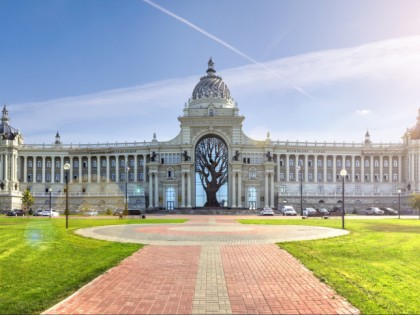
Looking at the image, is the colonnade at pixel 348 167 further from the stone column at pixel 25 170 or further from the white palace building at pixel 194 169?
the stone column at pixel 25 170

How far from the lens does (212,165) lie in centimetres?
9975

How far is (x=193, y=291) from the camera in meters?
12.2

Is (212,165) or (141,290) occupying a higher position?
(212,165)

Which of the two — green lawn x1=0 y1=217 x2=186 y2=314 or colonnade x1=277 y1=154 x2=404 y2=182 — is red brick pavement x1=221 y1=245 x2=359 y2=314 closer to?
green lawn x1=0 y1=217 x2=186 y2=314

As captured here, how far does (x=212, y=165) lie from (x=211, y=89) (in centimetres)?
2302

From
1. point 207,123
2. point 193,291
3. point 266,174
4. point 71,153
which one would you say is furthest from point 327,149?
point 193,291

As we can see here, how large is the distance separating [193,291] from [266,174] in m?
88.4

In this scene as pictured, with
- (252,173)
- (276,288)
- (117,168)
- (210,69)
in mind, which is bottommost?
(276,288)

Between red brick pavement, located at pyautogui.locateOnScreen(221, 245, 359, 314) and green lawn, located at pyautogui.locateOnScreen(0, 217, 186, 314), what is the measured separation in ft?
16.6

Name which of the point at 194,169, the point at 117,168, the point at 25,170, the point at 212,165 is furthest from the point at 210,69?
the point at 25,170

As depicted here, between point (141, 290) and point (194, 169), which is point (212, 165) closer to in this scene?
point (194, 169)

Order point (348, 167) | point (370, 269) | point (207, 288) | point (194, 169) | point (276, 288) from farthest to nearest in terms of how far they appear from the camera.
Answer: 1. point (348, 167)
2. point (194, 169)
3. point (370, 269)
4. point (276, 288)
5. point (207, 288)

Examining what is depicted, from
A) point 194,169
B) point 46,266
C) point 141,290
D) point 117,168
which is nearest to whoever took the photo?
point 141,290

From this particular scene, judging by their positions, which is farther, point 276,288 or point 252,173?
point 252,173
